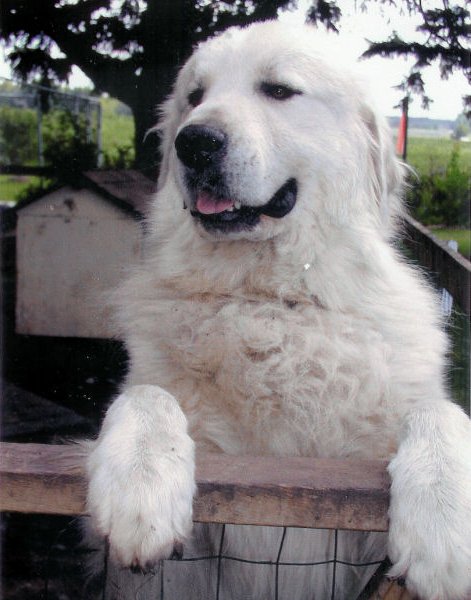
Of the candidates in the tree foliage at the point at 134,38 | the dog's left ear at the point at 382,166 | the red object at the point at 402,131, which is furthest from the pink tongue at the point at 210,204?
the tree foliage at the point at 134,38

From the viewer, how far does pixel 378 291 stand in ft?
6.26

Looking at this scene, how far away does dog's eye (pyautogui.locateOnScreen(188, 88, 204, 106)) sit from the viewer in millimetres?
2064

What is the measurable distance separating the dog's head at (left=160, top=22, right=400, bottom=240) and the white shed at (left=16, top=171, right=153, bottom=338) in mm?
2222

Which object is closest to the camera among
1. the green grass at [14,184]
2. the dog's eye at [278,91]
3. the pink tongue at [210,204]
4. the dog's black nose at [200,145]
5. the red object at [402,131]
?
the dog's black nose at [200,145]

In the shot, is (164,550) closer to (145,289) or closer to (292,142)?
(145,289)

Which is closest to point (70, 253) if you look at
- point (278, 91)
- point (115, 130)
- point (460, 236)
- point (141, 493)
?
point (115, 130)

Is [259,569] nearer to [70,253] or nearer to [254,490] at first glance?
[254,490]

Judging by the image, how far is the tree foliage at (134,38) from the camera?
3.06 meters

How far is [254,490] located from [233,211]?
913 millimetres

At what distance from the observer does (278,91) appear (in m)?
1.93

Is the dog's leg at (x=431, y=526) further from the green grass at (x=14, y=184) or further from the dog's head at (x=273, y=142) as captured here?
the green grass at (x=14, y=184)

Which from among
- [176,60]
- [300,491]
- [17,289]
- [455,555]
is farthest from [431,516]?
[17,289]

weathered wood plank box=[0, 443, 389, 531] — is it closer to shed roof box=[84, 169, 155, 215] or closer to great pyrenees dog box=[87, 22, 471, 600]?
great pyrenees dog box=[87, 22, 471, 600]

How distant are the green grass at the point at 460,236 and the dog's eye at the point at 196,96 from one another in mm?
2379
